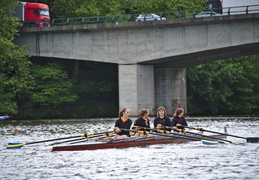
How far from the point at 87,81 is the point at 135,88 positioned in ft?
39.8

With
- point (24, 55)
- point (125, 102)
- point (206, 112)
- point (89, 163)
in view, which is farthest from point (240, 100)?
point (89, 163)

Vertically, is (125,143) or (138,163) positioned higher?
(125,143)

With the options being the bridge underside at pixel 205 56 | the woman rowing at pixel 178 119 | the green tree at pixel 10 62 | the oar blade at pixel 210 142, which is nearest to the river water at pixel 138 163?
the oar blade at pixel 210 142

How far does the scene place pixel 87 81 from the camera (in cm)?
5747

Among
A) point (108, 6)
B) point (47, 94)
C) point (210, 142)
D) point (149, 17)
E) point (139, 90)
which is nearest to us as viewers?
point (210, 142)

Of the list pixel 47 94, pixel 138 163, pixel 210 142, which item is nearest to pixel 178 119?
pixel 210 142

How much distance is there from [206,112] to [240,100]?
14.2ft

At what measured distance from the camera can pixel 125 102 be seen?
1839 inches

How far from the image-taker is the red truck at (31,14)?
49406mm

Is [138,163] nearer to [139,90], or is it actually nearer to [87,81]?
[139,90]

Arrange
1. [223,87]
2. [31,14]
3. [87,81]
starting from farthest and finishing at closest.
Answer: [223,87]
[87,81]
[31,14]

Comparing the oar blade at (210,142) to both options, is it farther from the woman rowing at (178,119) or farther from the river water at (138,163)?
the woman rowing at (178,119)

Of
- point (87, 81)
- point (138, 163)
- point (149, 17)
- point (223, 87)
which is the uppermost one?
point (149, 17)

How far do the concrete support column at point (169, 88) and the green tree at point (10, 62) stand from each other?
11762 millimetres
